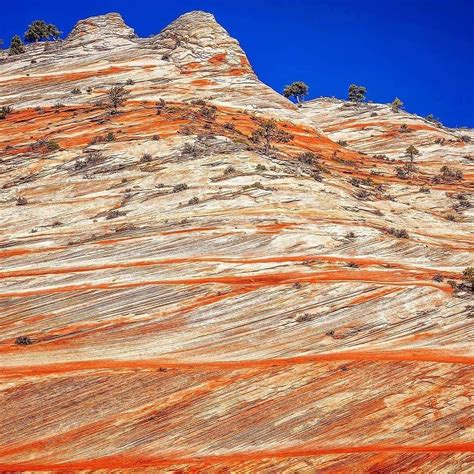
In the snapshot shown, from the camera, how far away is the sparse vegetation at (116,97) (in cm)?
4672

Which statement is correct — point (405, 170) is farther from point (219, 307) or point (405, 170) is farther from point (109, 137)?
point (219, 307)

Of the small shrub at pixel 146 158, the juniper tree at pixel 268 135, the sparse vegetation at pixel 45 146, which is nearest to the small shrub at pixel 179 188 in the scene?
the small shrub at pixel 146 158

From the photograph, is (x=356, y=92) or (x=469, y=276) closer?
(x=469, y=276)

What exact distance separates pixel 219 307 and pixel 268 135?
2328 centimetres

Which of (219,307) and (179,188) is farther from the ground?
(179,188)

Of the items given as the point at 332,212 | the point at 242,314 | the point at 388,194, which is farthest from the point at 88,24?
the point at 242,314

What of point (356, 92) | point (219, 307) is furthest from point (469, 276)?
point (356, 92)

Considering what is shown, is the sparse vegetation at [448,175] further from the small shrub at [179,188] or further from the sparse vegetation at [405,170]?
the small shrub at [179,188]

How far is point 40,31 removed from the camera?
9481 centimetres

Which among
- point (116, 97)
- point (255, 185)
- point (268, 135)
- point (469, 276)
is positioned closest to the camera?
point (469, 276)

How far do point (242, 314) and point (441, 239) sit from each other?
611 inches

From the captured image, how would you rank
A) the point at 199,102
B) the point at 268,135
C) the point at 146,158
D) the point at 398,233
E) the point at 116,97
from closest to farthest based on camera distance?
the point at 398,233, the point at 146,158, the point at 268,135, the point at 116,97, the point at 199,102

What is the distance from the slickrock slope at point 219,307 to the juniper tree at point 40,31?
5991 cm

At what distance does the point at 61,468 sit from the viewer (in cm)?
1644
